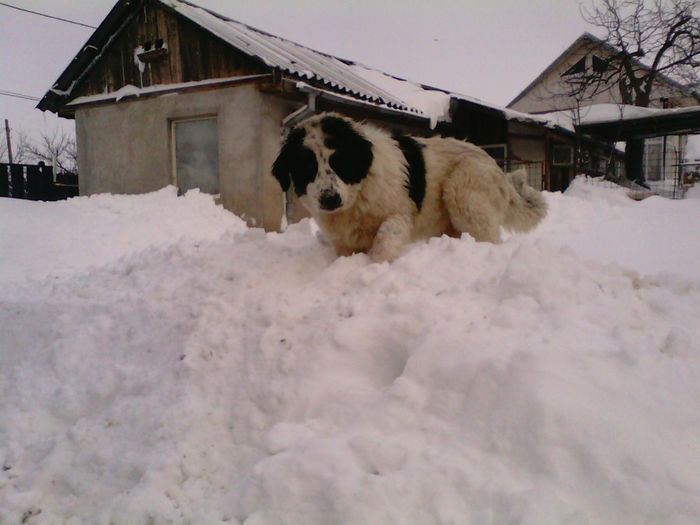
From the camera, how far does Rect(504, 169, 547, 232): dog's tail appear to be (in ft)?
14.9

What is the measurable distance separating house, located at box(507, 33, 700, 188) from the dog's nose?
24006 mm

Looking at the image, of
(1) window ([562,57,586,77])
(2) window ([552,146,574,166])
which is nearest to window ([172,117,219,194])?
(2) window ([552,146,574,166])

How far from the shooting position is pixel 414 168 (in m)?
3.99

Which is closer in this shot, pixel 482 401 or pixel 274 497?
pixel 274 497

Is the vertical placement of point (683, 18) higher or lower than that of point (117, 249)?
higher

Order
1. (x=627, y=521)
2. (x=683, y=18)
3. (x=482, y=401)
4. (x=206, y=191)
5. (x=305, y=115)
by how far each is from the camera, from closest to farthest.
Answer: (x=627, y=521) → (x=482, y=401) → (x=305, y=115) → (x=206, y=191) → (x=683, y=18)

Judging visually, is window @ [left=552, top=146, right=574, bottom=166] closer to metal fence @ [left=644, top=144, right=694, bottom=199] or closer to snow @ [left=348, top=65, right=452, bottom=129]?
metal fence @ [left=644, top=144, right=694, bottom=199]

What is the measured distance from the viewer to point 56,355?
2.91m

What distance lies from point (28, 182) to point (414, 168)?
13.7 meters

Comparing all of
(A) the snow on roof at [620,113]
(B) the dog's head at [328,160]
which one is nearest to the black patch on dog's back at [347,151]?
(B) the dog's head at [328,160]

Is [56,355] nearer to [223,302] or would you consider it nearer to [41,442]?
[41,442]

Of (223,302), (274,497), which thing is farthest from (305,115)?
(274,497)

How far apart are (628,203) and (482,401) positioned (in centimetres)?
1110

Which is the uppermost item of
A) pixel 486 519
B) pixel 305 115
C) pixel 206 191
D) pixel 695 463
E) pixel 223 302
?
pixel 305 115
